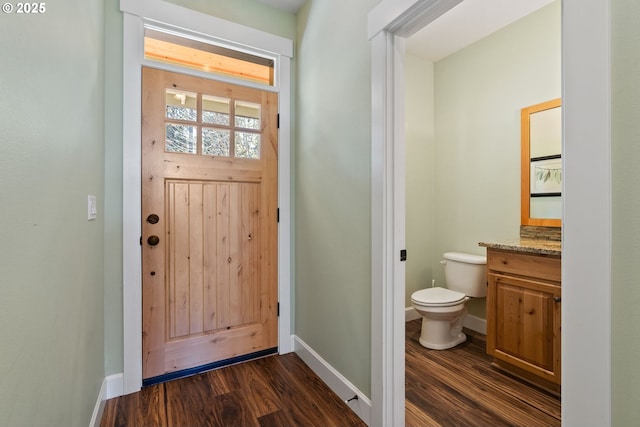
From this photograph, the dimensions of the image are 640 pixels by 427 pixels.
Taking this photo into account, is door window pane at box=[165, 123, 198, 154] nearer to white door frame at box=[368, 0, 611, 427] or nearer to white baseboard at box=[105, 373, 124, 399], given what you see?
white baseboard at box=[105, 373, 124, 399]

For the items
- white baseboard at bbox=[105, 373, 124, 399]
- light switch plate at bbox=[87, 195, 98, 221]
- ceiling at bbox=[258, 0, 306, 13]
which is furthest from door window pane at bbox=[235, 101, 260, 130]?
white baseboard at bbox=[105, 373, 124, 399]

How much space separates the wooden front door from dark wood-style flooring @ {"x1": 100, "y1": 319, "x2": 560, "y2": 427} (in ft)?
0.69

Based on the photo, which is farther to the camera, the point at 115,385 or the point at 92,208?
the point at 115,385

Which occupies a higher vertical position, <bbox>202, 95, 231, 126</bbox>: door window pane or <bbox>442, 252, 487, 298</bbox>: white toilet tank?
<bbox>202, 95, 231, 126</bbox>: door window pane

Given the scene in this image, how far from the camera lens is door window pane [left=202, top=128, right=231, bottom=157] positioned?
2.09m

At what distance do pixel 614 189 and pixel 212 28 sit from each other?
7.90ft

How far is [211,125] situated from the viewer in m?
2.11

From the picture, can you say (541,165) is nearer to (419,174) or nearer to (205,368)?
(419,174)

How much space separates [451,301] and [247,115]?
2.19 m

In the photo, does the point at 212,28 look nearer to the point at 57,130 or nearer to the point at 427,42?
the point at 57,130

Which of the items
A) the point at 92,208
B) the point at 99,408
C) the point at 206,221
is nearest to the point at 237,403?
the point at 99,408

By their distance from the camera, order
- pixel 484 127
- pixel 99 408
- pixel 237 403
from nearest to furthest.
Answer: pixel 99 408
pixel 237 403
pixel 484 127

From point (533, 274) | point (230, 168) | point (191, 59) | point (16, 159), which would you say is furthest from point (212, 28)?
point (533, 274)

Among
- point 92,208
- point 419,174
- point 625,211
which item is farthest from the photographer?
point 419,174
